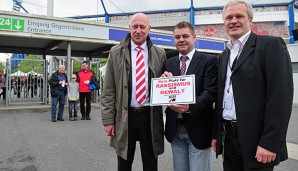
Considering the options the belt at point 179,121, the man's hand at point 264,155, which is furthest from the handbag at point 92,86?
the man's hand at point 264,155

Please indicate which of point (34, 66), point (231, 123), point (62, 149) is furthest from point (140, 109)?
point (34, 66)

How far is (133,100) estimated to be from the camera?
277 cm

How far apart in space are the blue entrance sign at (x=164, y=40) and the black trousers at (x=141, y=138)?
1062 cm

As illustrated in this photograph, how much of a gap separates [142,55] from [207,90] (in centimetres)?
84

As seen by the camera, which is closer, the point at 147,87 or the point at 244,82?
the point at 244,82

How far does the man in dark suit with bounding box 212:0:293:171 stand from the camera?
1.93 metres

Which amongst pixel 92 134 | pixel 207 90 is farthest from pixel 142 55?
pixel 92 134

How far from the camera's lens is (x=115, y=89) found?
2869 millimetres

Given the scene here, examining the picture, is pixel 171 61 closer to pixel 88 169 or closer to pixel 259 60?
pixel 259 60

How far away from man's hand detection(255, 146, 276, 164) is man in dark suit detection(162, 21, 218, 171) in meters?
0.61

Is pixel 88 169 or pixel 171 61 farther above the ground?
pixel 171 61

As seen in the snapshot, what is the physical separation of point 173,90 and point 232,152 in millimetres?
764

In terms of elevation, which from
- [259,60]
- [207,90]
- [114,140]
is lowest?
[114,140]

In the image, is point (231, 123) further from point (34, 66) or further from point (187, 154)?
point (34, 66)
